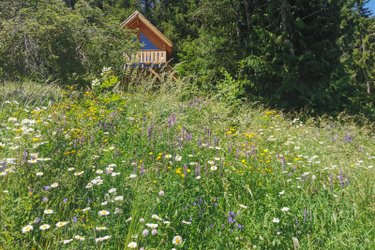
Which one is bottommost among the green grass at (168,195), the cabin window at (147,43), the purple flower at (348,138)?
the purple flower at (348,138)

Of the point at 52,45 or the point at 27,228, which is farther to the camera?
the point at 52,45

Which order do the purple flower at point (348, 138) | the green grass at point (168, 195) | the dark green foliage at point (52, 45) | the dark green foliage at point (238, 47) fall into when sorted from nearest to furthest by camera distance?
the green grass at point (168, 195) < the purple flower at point (348, 138) < the dark green foliage at point (52, 45) < the dark green foliage at point (238, 47)

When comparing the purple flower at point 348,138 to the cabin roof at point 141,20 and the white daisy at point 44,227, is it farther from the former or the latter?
the cabin roof at point 141,20

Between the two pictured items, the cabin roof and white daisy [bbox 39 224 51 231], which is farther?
the cabin roof

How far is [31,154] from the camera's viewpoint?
105 inches

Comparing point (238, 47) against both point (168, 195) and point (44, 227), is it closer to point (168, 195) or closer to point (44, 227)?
point (168, 195)

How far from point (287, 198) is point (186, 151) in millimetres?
1060

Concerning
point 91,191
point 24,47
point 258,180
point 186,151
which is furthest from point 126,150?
point 24,47

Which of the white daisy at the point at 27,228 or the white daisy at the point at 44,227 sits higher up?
the white daisy at the point at 27,228

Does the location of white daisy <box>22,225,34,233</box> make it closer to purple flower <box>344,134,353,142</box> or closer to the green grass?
the green grass

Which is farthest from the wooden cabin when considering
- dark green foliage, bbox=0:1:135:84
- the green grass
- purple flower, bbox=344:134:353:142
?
the green grass

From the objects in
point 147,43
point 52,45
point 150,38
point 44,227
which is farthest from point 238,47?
point 147,43

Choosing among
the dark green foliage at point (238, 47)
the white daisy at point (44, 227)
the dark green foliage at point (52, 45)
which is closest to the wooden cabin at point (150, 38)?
the dark green foliage at point (238, 47)

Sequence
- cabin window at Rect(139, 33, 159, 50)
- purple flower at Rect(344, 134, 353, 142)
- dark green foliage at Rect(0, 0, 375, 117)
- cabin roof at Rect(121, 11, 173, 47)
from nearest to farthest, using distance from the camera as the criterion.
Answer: purple flower at Rect(344, 134, 353, 142) → dark green foliage at Rect(0, 0, 375, 117) → cabin roof at Rect(121, 11, 173, 47) → cabin window at Rect(139, 33, 159, 50)
